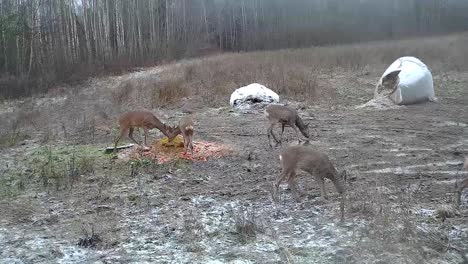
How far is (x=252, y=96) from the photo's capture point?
1505cm

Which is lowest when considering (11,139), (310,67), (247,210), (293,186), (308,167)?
(247,210)

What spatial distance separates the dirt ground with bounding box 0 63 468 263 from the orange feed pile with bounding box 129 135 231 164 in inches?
11.3

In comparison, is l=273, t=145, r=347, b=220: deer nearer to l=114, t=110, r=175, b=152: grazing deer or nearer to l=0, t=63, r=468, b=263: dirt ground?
l=0, t=63, r=468, b=263: dirt ground

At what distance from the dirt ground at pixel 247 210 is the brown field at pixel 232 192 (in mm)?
19

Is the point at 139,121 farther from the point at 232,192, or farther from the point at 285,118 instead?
the point at 232,192

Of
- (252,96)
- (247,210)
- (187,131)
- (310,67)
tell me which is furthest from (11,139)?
(310,67)

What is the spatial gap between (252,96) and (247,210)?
26.8ft

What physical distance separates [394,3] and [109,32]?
16.0 metres

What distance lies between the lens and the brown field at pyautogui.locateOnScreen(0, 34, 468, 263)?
595 cm

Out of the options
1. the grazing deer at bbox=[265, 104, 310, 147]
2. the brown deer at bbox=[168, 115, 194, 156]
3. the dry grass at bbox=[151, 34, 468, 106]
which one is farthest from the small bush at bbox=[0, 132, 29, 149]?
the grazing deer at bbox=[265, 104, 310, 147]

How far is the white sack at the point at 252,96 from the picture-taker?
15.0 meters

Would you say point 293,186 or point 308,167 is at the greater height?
point 308,167

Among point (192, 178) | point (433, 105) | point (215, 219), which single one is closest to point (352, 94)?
point (433, 105)

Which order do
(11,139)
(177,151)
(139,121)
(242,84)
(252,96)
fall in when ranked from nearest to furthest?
1. (177,151)
2. (139,121)
3. (11,139)
4. (252,96)
5. (242,84)
